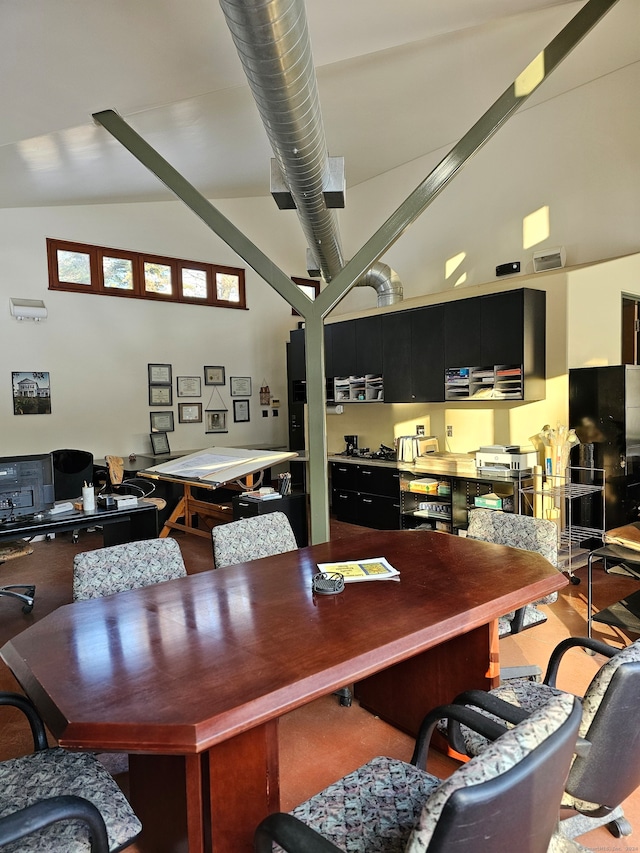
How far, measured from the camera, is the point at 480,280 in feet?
21.9

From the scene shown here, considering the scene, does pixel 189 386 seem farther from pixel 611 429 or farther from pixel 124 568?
pixel 124 568

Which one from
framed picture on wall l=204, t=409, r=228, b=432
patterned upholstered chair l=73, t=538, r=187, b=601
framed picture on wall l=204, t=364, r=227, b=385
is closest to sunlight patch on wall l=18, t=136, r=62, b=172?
framed picture on wall l=204, t=364, r=227, b=385

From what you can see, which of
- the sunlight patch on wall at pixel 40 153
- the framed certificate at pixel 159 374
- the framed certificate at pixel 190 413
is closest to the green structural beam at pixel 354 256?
the sunlight patch on wall at pixel 40 153

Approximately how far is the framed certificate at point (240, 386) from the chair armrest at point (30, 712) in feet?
23.9

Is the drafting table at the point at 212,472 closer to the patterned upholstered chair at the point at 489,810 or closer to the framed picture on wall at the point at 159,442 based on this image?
the framed picture on wall at the point at 159,442

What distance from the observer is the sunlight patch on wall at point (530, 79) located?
10.8ft

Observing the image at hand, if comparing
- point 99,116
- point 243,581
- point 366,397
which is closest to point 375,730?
point 243,581

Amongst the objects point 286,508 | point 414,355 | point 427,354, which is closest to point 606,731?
point 286,508

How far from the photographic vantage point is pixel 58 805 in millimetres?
1261

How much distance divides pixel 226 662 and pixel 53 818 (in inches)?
21.1

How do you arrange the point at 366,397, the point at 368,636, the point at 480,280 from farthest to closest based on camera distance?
the point at 366,397 → the point at 480,280 → the point at 368,636

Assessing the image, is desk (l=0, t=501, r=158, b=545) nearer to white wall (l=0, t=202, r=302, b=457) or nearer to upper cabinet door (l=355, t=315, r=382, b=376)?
white wall (l=0, t=202, r=302, b=457)

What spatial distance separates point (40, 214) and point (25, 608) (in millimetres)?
4958

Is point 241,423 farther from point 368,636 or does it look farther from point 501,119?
point 368,636
